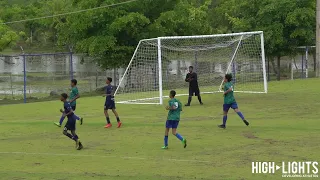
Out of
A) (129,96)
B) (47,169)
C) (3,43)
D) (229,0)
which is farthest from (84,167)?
(229,0)

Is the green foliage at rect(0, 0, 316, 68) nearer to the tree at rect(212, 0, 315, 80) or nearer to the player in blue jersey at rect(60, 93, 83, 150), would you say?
the tree at rect(212, 0, 315, 80)

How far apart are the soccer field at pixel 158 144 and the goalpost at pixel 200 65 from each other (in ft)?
18.5

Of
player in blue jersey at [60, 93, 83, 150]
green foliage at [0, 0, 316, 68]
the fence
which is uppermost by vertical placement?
green foliage at [0, 0, 316, 68]

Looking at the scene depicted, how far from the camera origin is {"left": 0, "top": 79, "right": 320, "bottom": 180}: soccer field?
11562 mm

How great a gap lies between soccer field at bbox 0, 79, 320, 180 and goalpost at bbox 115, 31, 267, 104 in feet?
18.5

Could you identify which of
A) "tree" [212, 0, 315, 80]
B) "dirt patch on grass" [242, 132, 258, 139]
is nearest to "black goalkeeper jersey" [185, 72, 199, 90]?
"dirt patch on grass" [242, 132, 258, 139]

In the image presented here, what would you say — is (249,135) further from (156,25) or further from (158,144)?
(156,25)

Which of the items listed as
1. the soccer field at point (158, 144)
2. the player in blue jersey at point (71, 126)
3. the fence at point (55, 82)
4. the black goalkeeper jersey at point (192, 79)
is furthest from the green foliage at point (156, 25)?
the player in blue jersey at point (71, 126)

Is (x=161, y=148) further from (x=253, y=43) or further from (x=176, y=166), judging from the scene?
(x=253, y=43)

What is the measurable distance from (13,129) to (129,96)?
11.1m

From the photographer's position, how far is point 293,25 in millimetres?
38375

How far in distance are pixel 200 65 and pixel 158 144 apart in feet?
63.9

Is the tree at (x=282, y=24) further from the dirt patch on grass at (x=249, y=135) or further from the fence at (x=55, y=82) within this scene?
the dirt patch on grass at (x=249, y=135)

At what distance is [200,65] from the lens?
33.6 meters
